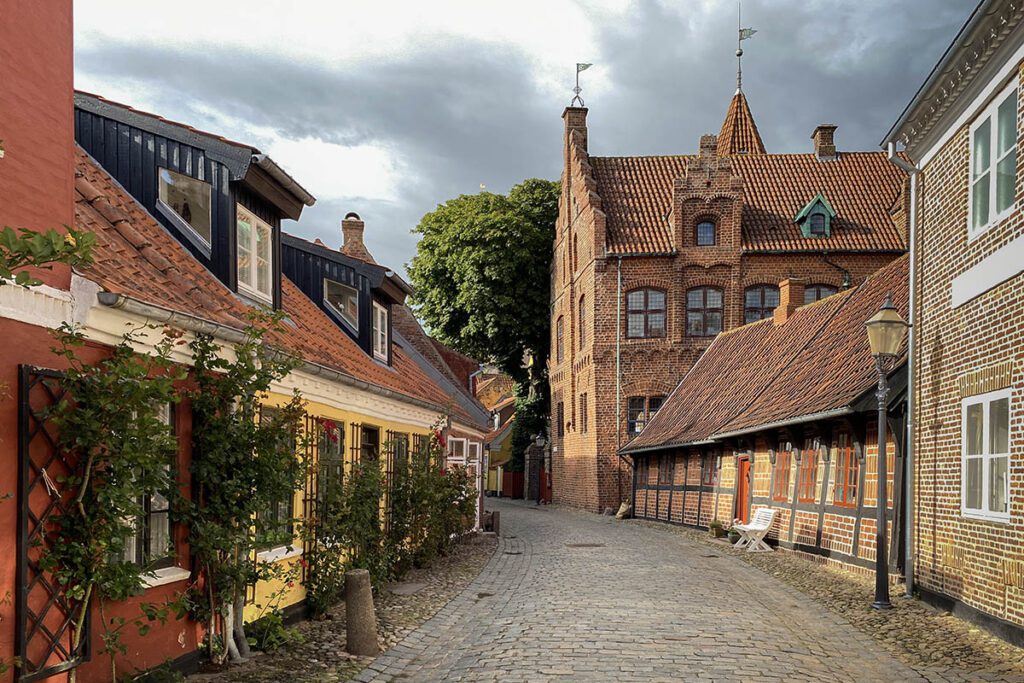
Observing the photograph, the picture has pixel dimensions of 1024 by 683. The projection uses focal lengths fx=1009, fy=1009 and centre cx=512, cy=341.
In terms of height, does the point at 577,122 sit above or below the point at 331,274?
above

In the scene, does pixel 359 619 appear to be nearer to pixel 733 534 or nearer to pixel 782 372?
pixel 733 534

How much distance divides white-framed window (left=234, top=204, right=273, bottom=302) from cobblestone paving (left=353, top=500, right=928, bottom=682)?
3867 mm

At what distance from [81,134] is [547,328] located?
31.6 meters

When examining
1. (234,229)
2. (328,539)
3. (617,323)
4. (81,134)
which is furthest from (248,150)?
(617,323)

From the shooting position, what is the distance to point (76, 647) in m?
5.80

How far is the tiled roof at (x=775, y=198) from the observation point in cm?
3309

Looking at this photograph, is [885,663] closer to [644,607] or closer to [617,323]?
[644,607]

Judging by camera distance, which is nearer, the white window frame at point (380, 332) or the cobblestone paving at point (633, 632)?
the cobblestone paving at point (633, 632)

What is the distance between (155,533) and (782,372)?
15.7 m

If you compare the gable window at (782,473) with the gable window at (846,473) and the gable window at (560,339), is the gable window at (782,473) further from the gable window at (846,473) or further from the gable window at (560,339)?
the gable window at (560,339)

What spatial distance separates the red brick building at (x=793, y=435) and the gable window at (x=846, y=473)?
0.6 inches

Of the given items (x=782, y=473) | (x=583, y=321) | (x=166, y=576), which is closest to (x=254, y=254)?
(x=166, y=576)

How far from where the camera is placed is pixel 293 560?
9.95 meters

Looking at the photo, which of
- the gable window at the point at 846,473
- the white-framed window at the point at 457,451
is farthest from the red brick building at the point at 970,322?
the white-framed window at the point at 457,451
